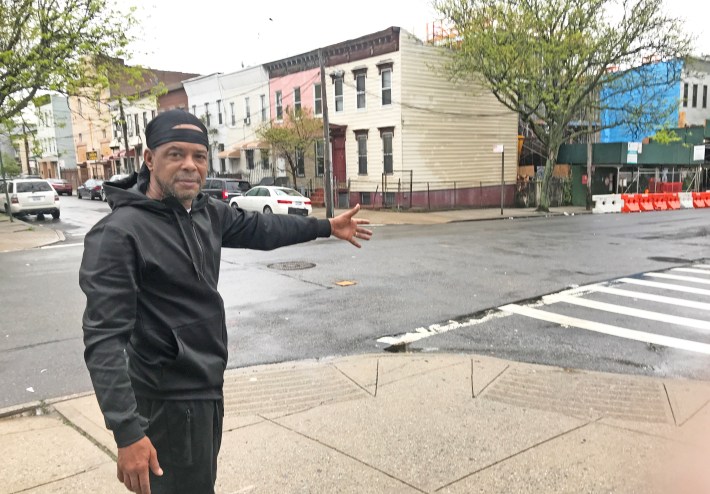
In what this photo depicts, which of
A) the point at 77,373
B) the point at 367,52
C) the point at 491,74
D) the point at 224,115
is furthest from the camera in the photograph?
the point at 224,115

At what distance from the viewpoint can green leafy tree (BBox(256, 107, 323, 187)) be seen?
28.5 meters

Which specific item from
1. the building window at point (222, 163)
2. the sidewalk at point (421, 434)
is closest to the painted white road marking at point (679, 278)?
the sidewalk at point (421, 434)

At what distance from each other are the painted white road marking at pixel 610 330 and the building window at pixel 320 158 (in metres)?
23.9

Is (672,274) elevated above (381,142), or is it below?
below

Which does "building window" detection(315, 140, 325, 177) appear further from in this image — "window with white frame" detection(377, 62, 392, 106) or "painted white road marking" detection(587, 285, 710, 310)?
"painted white road marking" detection(587, 285, 710, 310)

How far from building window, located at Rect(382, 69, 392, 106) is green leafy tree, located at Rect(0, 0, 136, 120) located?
1207cm

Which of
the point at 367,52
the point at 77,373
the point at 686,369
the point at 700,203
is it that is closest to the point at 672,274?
the point at 686,369

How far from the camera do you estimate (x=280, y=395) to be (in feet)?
16.0

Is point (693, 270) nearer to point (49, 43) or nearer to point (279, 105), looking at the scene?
point (49, 43)

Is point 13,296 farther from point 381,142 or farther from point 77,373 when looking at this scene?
point 381,142

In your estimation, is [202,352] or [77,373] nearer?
[202,352]

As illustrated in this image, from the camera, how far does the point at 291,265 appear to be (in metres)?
11.7

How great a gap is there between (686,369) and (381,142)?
76.2 feet

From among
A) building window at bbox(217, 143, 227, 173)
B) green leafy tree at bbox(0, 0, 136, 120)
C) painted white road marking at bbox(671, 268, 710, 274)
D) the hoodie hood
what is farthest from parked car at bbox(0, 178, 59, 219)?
the hoodie hood
